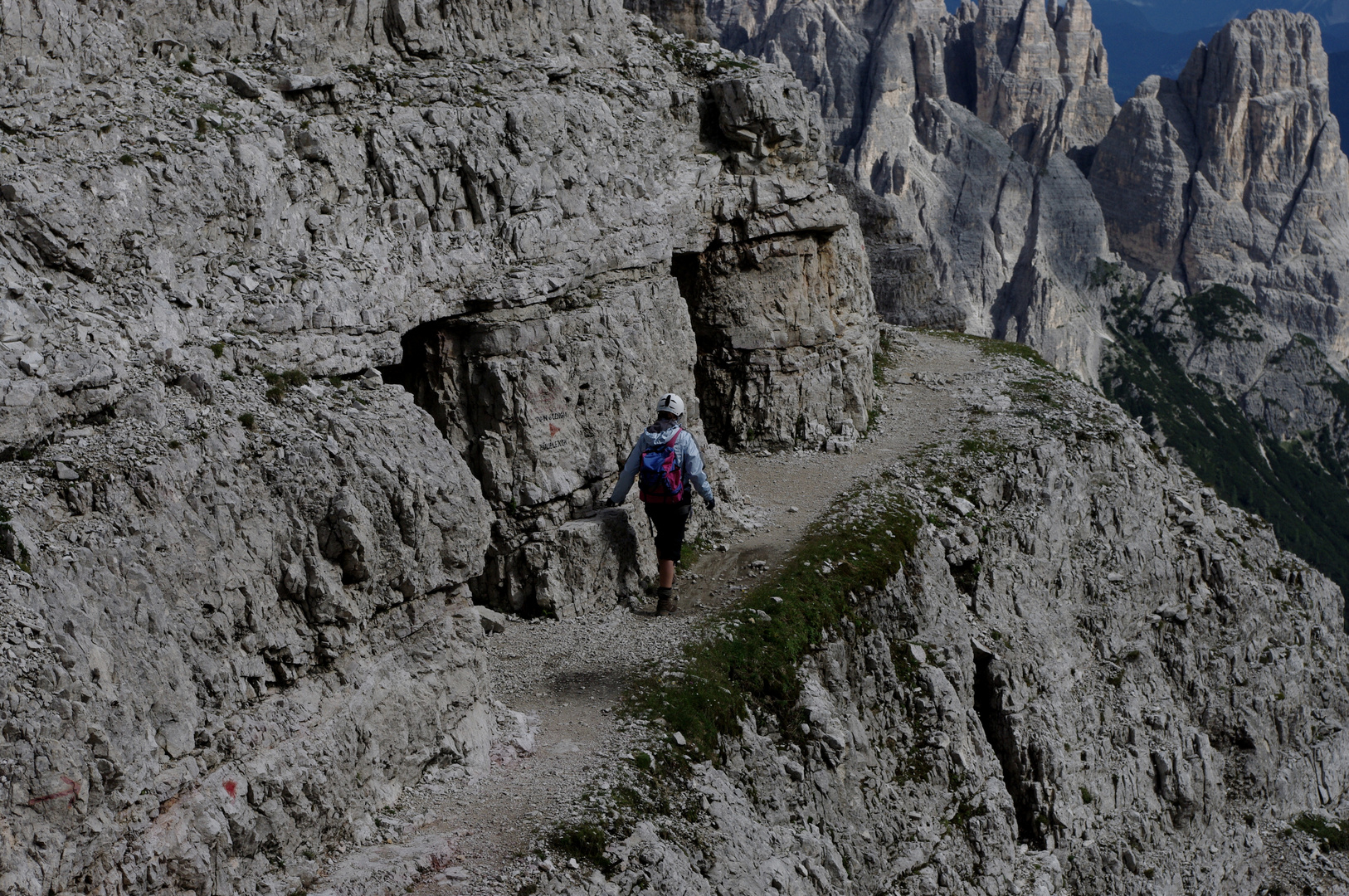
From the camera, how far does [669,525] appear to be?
1487 cm

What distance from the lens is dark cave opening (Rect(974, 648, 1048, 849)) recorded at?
19.5 metres

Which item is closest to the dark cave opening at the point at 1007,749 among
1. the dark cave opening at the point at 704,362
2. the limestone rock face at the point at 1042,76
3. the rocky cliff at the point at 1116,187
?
the dark cave opening at the point at 704,362

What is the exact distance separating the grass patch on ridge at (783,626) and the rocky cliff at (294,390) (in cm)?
199

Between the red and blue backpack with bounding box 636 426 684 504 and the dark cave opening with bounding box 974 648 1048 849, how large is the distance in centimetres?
852

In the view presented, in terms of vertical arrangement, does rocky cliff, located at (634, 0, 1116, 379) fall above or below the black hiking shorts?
above

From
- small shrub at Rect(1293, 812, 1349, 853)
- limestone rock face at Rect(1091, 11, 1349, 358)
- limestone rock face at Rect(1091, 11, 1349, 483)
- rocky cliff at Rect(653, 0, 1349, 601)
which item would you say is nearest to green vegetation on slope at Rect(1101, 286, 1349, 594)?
rocky cliff at Rect(653, 0, 1349, 601)

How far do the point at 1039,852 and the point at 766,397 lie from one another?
33.3ft

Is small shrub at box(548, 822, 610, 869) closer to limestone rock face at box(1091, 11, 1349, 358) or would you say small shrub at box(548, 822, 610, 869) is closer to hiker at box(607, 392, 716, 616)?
hiker at box(607, 392, 716, 616)

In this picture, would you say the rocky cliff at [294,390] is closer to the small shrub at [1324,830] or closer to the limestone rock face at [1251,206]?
the small shrub at [1324,830]

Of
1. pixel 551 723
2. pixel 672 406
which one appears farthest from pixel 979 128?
pixel 551 723

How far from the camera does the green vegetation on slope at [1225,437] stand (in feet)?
315

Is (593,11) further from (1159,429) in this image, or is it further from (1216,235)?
(1216,235)

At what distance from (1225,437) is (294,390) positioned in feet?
367

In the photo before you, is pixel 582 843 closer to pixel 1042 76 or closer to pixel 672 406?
pixel 672 406
